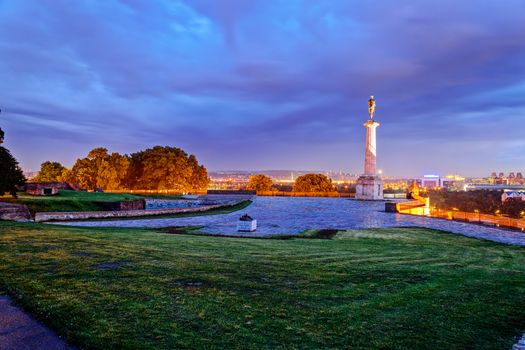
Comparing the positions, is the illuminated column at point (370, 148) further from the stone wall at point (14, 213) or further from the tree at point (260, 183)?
the tree at point (260, 183)

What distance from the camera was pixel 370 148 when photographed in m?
45.0

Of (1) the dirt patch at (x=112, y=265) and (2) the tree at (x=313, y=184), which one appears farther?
(2) the tree at (x=313, y=184)

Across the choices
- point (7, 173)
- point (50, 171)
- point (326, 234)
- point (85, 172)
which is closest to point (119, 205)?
point (7, 173)

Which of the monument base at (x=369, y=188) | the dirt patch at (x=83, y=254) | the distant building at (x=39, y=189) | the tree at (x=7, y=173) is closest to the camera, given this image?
the dirt patch at (x=83, y=254)

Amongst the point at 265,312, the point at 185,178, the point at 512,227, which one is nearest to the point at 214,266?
the point at 265,312

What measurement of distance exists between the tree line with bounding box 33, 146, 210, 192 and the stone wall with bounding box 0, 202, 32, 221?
42278 mm

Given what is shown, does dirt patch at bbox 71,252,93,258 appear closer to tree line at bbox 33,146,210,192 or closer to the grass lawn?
the grass lawn

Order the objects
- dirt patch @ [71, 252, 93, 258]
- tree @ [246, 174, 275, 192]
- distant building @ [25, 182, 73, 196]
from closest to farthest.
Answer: dirt patch @ [71, 252, 93, 258]
distant building @ [25, 182, 73, 196]
tree @ [246, 174, 275, 192]

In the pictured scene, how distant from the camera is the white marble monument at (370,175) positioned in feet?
142

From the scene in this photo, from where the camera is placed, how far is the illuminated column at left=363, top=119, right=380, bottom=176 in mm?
44625

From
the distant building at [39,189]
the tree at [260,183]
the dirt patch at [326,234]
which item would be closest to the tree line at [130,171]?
the tree at [260,183]

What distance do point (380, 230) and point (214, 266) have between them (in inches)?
501

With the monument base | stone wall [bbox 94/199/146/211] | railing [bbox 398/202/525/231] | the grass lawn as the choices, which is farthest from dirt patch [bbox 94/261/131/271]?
the monument base

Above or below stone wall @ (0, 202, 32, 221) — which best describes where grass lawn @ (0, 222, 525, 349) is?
below
